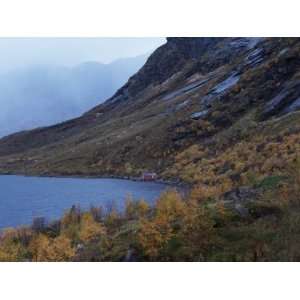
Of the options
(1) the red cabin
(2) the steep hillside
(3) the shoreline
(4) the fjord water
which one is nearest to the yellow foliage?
(2) the steep hillside

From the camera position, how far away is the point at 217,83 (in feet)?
447

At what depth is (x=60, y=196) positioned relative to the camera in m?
83.5

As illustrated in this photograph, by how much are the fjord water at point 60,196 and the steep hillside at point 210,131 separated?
8.32 meters

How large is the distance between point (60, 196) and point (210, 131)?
122 feet

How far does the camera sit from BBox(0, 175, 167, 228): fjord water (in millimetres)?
67062

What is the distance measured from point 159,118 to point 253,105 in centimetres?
4089

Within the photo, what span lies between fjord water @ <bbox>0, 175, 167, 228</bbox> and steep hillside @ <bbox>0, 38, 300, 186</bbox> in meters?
8.32

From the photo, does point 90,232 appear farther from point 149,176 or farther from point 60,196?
point 149,176

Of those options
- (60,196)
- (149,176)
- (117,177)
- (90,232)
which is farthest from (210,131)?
(90,232)

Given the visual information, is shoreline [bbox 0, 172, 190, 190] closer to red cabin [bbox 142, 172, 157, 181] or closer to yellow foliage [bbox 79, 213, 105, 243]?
red cabin [bbox 142, 172, 157, 181]

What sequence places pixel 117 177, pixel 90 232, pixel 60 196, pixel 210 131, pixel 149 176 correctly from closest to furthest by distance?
1. pixel 90 232
2. pixel 60 196
3. pixel 149 176
4. pixel 210 131
5. pixel 117 177

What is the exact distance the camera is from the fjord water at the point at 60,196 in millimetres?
67062
